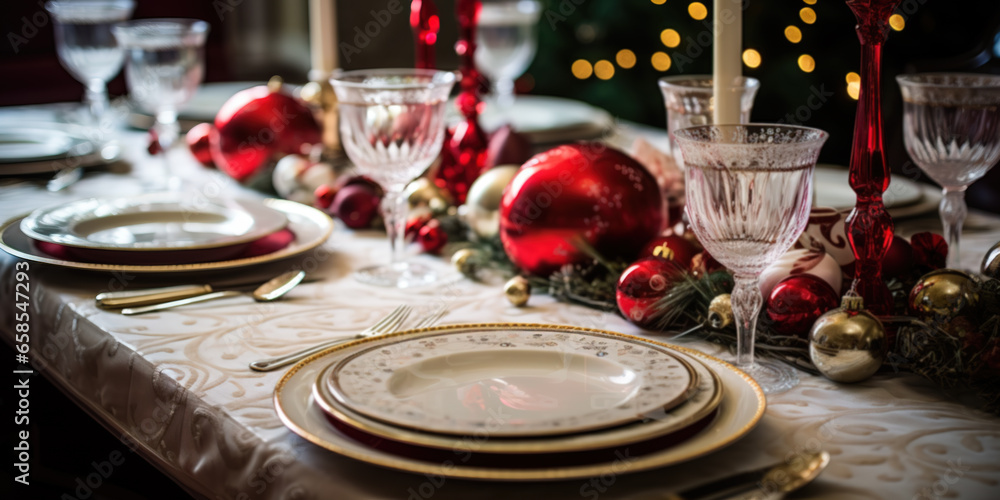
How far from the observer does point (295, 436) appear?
619mm

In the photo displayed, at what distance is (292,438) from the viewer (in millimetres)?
616

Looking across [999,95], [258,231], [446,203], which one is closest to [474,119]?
[446,203]

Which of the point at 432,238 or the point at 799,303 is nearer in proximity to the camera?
the point at 799,303

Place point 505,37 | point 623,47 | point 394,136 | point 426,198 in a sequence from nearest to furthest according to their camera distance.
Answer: point 394,136 → point 426,198 → point 505,37 → point 623,47

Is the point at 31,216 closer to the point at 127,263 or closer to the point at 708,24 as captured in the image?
the point at 127,263

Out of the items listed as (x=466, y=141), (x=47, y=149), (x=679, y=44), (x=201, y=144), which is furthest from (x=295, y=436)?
(x=679, y=44)

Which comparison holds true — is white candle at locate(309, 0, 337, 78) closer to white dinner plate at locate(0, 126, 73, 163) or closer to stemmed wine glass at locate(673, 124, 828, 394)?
white dinner plate at locate(0, 126, 73, 163)

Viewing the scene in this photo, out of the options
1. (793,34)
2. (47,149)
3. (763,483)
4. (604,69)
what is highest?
(793,34)

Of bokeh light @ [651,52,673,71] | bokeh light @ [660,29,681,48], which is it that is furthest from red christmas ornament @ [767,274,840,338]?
bokeh light @ [651,52,673,71]

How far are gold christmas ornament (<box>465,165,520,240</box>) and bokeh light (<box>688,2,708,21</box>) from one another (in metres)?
2.25

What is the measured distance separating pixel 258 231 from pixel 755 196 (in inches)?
23.9

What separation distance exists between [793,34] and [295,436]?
2.60 m

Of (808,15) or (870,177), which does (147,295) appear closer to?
(870,177)

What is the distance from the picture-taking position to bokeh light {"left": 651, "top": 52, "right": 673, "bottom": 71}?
3.43m
